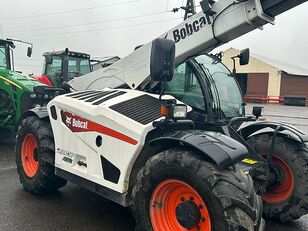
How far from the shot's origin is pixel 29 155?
527 cm

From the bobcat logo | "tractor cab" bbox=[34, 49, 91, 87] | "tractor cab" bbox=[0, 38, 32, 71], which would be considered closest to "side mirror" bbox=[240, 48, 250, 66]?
the bobcat logo

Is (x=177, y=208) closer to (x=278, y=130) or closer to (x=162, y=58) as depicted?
(x=162, y=58)

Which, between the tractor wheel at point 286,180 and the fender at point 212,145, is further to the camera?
the tractor wheel at point 286,180

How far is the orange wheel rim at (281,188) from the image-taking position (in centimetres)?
439

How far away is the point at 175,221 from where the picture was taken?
3.31m

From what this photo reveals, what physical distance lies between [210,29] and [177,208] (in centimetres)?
197

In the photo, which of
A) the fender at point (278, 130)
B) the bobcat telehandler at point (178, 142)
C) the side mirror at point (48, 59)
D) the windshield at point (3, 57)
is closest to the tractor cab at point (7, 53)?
the windshield at point (3, 57)

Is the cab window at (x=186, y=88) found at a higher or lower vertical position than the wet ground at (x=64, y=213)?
higher

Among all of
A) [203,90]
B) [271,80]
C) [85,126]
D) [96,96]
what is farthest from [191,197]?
[271,80]

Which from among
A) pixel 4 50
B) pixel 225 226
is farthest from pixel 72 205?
pixel 4 50

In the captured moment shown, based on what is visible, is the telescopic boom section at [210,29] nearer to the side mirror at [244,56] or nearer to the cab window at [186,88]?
the cab window at [186,88]

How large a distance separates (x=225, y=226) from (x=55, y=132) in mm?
2710

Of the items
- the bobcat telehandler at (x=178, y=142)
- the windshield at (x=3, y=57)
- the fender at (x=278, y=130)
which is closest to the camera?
the bobcat telehandler at (x=178, y=142)

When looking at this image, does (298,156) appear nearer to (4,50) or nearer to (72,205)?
(72,205)
